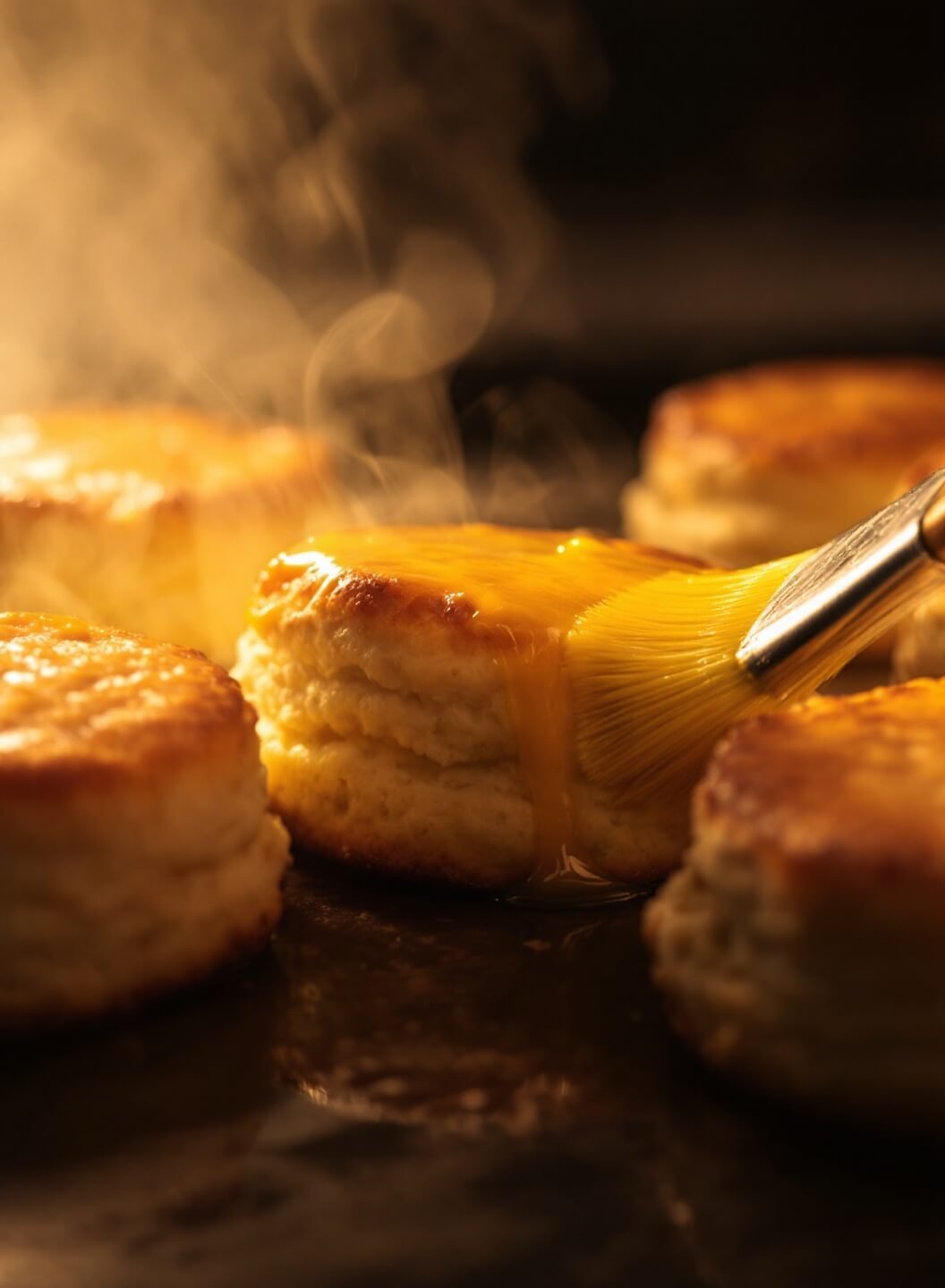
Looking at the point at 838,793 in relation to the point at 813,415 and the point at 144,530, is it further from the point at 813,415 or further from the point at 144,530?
the point at 813,415

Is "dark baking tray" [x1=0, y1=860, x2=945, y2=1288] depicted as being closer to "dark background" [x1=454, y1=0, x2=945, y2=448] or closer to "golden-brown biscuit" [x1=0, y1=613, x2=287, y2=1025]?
"golden-brown biscuit" [x1=0, y1=613, x2=287, y2=1025]

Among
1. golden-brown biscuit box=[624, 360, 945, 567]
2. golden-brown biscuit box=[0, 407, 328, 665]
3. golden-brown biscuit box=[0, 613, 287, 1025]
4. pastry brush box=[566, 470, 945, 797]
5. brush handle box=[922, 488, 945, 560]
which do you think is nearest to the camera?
golden-brown biscuit box=[0, 613, 287, 1025]

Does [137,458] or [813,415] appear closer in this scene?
[137,458]

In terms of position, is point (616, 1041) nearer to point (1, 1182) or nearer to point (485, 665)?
point (485, 665)

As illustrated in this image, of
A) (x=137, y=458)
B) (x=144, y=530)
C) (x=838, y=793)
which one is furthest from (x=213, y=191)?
(x=838, y=793)

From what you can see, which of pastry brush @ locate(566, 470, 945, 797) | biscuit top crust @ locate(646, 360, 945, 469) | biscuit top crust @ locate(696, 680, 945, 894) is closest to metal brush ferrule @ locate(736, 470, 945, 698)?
pastry brush @ locate(566, 470, 945, 797)

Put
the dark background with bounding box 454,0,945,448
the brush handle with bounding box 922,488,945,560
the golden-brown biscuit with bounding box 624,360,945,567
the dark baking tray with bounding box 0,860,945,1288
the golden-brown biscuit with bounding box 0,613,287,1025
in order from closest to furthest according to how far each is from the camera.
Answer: the dark baking tray with bounding box 0,860,945,1288 → the golden-brown biscuit with bounding box 0,613,287,1025 → the brush handle with bounding box 922,488,945,560 → the golden-brown biscuit with bounding box 624,360,945,567 → the dark background with bounding box 454,0,945,448

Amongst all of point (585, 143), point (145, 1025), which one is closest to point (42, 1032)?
point (145, 1025)
